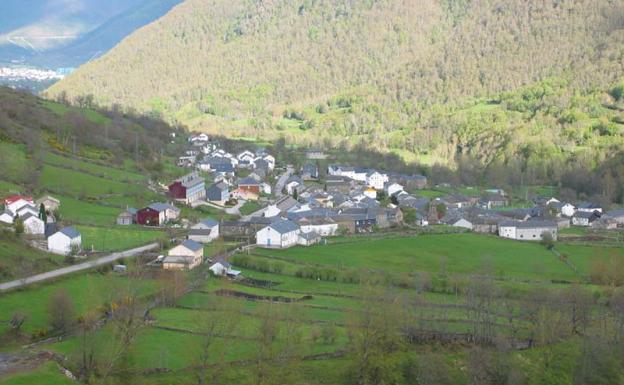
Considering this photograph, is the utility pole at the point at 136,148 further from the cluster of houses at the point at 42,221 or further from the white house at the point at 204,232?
the white house at the point at 204,232

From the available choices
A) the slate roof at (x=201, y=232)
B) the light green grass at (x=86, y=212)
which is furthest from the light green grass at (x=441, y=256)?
the light green grass at (x=86, y=212)

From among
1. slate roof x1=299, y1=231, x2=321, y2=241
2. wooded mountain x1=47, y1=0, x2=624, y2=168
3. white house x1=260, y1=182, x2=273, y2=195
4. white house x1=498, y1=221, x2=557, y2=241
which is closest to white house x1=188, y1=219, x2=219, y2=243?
slate roof x1=299, y1=231, x2=321, y2=241

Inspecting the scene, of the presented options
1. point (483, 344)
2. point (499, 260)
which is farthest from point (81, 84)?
point (483, 344)

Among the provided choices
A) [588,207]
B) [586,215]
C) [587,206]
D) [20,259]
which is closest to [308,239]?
[20,259]

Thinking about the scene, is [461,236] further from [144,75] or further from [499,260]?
[144,75]

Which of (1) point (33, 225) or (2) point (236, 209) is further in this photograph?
(2) point (236, 209)

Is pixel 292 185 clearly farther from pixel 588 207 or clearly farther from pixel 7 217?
pixel 7 217

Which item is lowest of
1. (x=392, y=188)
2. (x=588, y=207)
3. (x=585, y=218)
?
(x=585, y=218)
